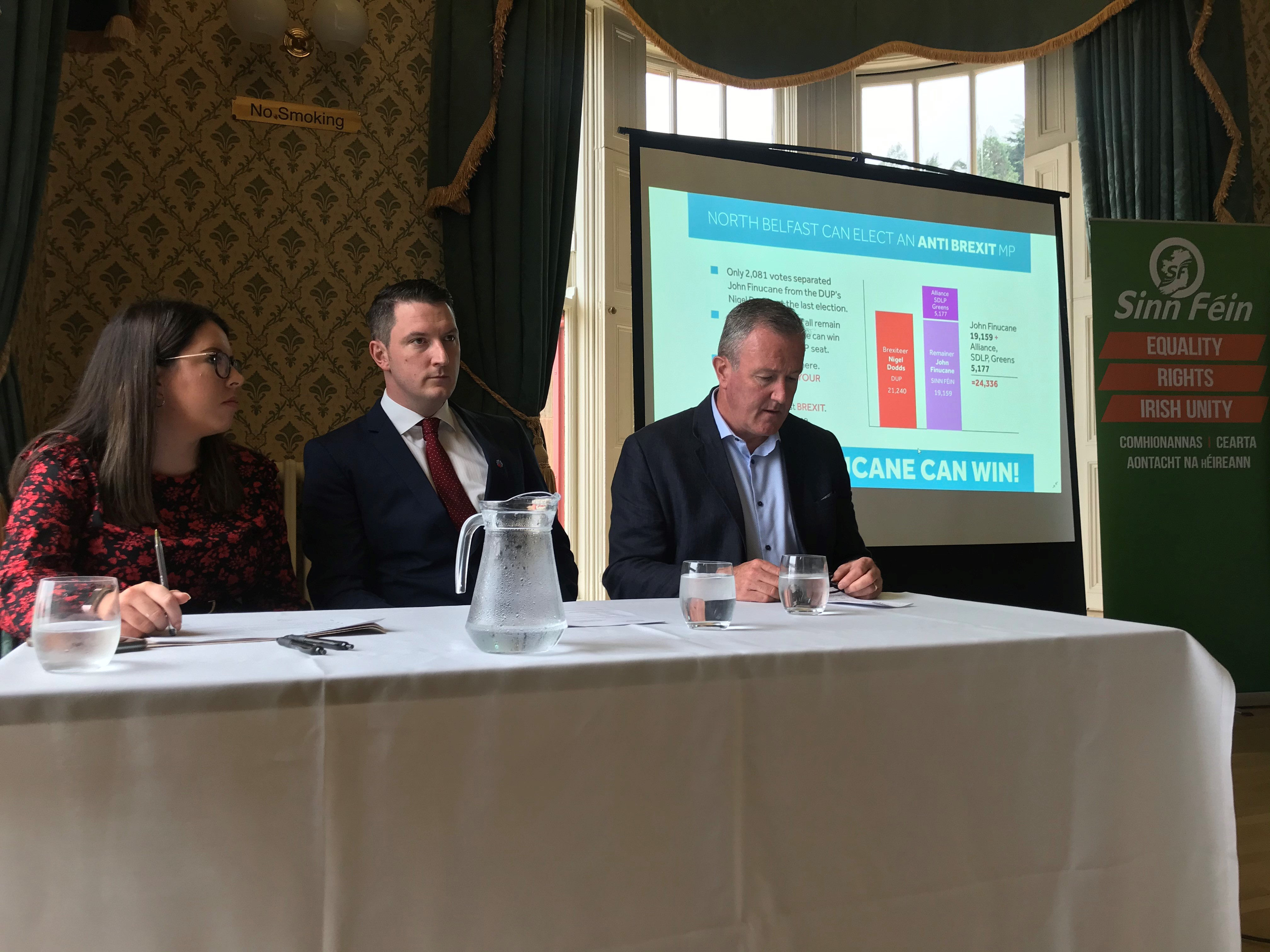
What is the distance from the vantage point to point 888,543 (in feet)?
11.5

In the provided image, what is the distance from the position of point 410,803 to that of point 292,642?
10.6 inches

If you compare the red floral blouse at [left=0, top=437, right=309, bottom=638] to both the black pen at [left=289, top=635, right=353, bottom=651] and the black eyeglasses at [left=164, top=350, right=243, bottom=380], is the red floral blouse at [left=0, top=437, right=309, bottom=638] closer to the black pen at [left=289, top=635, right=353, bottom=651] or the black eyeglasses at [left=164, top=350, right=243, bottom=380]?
the black eyeglasses at [left=164, top=350, right=243, bottom=380]

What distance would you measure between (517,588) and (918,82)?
4793mm

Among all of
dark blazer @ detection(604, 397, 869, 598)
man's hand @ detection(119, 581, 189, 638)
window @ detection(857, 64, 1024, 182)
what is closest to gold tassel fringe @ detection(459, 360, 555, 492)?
dark blazer @ detection(604, 397, 869, 598)

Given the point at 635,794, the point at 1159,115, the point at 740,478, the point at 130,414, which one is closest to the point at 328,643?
the point at 635,794

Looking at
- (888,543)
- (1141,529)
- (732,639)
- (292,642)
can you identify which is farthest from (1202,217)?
(292,642)

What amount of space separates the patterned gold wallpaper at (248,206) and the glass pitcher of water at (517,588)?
7.74 ft

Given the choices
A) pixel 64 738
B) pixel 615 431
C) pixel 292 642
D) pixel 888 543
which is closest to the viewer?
pixel 64 738

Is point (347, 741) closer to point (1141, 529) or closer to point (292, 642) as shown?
point (292, 642)

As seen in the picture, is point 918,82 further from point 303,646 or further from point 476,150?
point 303,646

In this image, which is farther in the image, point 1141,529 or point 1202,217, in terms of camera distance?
point 1202,217

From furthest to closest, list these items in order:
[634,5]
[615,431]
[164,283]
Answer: [615,431] → [634,5] → [164,283]

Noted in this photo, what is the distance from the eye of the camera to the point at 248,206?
321 centimetres

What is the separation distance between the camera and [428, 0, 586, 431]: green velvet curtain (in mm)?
3441
